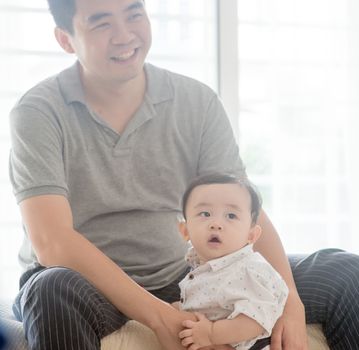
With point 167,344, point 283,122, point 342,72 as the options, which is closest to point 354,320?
point 167,344

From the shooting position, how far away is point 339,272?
4.97 feet

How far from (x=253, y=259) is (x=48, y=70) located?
3.91ft

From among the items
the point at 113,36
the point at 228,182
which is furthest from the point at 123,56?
the point at 228,182

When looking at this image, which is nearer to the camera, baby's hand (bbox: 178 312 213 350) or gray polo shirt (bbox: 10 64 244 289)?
baby's hand (bbox: 178 312 213 350)

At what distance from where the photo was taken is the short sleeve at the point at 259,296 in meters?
1.32

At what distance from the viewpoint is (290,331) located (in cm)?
143

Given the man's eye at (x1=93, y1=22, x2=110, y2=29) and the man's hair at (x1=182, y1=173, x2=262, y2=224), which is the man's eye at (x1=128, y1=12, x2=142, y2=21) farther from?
the man's hair at (x1=182, y1=173, x2=262, y2=224)

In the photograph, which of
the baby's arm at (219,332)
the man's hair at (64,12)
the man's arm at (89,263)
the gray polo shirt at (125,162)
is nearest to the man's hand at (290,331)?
the baby's arm at (219,332)

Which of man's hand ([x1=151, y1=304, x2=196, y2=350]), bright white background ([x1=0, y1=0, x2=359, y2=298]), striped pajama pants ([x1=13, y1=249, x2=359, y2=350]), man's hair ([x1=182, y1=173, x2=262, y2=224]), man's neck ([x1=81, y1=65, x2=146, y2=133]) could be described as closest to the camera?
striped pajama pants ([x1=13, y1=249, x2=359, y2=350])

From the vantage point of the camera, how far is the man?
1.46m

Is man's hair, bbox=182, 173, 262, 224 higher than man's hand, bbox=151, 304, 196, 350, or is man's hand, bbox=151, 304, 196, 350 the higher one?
man's hair, bbox=182, 173, 262, 224

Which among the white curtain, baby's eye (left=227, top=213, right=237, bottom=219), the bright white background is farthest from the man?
the white curtain

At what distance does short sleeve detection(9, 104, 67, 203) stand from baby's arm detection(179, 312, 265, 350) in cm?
45

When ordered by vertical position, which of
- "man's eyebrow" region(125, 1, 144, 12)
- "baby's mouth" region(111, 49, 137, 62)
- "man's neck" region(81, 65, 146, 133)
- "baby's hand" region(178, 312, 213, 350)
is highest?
"man's eyebrow" region(125, 1, 144, 12)
